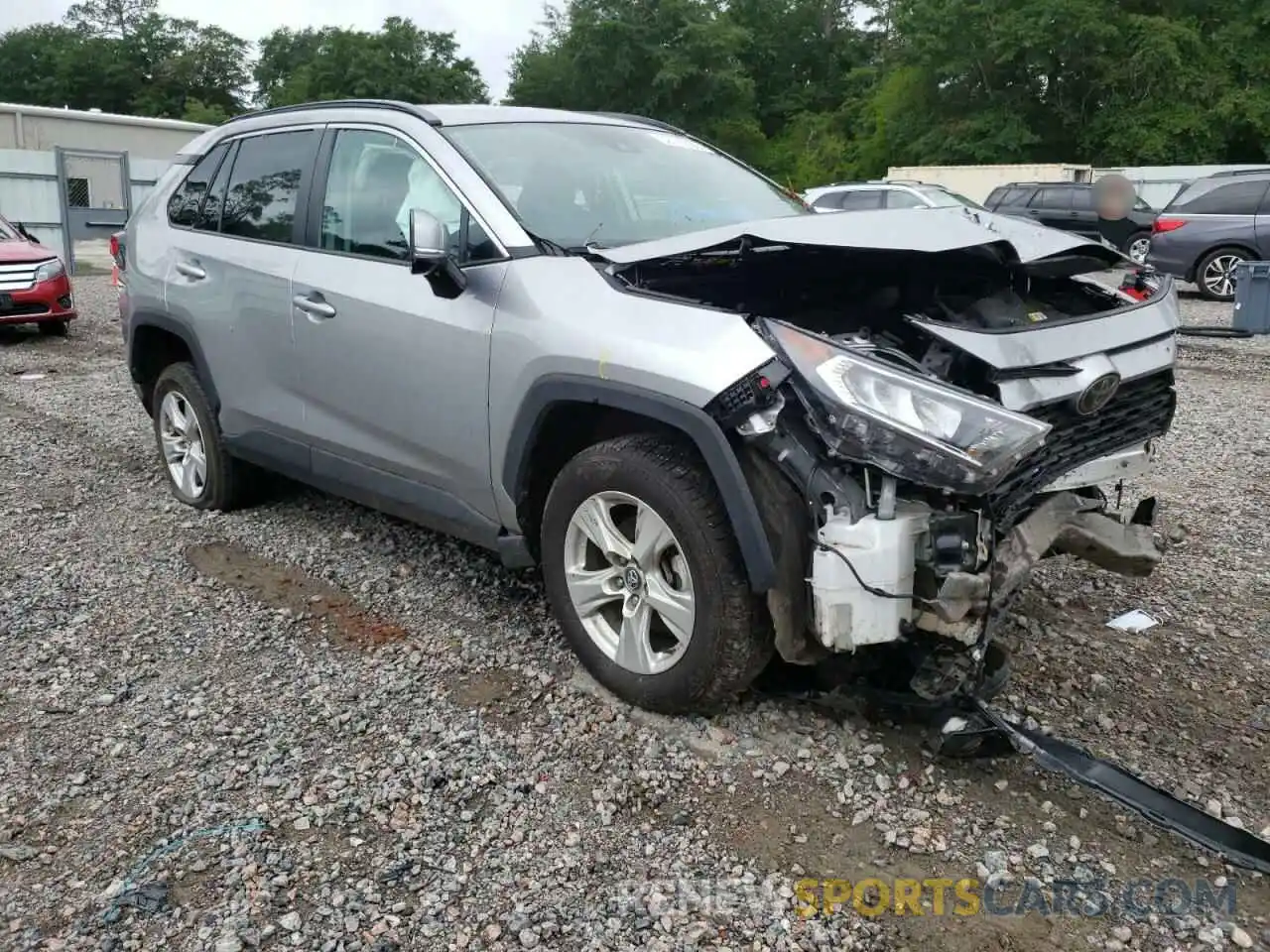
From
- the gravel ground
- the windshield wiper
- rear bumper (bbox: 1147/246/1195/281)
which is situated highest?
the windshield wiper

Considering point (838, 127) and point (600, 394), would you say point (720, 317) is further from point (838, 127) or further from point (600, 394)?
point (838, 127)

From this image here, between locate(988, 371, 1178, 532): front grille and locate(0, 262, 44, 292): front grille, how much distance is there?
11064 mm

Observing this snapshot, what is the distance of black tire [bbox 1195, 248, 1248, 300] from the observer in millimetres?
14367

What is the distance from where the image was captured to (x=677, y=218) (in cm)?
404

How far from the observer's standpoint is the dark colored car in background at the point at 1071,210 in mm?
19266

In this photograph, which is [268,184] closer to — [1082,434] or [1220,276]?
[1082,434]

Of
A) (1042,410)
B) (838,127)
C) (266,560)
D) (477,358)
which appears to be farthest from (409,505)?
(838,127)

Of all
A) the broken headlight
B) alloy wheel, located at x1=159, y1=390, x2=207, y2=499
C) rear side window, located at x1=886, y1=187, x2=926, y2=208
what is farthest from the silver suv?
rear side window, located at x1=886, y1=187, x2=926, y2=208

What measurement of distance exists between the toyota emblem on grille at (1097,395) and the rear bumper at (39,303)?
36.3ft

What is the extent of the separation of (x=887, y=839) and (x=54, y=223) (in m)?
19.0

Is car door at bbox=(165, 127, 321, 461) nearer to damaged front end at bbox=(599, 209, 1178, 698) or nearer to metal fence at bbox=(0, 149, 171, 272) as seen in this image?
damaged front end at bbox=(599, 209, 1178, 698)

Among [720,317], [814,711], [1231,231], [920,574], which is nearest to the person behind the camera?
[920,574]

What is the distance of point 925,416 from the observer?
270cm

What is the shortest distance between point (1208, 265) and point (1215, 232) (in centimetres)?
43
